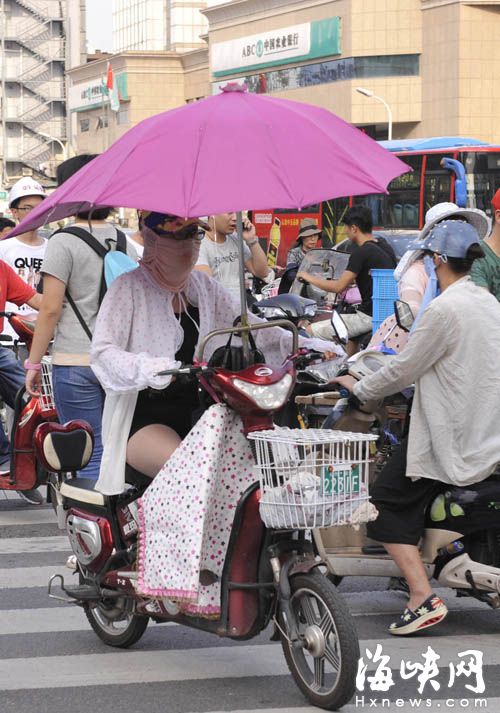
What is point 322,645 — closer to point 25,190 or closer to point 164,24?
point 25,190

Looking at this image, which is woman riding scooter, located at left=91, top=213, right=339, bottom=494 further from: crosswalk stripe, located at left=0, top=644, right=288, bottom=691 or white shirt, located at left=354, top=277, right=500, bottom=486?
crosswalk stripe, located at left=0, top=644, right=288, bottom=691

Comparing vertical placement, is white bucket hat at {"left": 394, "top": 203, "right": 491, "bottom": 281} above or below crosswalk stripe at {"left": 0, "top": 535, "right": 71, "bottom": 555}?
above

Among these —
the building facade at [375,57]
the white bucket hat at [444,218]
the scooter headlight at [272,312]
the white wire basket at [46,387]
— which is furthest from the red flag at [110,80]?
the scooter headlight at [272,312]

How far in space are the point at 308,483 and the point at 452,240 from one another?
5.19 ft

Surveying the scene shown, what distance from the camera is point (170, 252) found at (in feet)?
17.2

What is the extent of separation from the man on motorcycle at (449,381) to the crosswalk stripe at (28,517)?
3.70m

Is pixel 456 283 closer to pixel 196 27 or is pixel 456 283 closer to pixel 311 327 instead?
pixel 311 327

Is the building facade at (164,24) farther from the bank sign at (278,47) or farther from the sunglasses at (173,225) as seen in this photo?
the sunglasses at (173,225)

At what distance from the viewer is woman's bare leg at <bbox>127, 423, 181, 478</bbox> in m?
5.12

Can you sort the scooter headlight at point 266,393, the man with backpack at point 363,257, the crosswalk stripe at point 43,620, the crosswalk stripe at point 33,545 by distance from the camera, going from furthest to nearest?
1. the man with backpack at point 363,257
2. the crosswalk stripe at point 33,545
3. the crosswalk stripe at point 43,620
4. the scooter headlight at point 266,393

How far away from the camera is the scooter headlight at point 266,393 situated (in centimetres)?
473

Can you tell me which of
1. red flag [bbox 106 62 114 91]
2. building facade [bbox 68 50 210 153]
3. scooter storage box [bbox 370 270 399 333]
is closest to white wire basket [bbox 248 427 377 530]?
scooter storage box [bbox 370 270 399 333]

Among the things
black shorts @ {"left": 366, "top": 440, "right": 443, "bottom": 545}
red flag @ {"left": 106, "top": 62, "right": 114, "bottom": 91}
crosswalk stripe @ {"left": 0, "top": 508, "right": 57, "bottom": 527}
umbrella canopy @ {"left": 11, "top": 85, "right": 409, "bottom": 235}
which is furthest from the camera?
red flag @ {"left": 106, "top": 62, "right": 114, "bottom": 91}

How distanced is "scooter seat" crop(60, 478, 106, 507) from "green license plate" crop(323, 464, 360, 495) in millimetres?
1155
